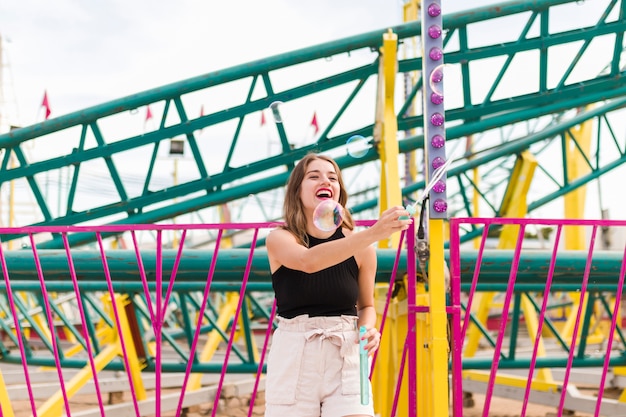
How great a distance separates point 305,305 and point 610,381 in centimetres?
738

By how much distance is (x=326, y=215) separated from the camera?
88.7 inches

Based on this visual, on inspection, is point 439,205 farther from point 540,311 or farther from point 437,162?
point 540,311

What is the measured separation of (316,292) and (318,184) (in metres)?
0.40

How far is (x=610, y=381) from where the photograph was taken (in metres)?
8.48

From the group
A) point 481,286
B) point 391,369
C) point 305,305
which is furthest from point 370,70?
point 305,305

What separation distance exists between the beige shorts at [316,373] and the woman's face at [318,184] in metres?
0.43

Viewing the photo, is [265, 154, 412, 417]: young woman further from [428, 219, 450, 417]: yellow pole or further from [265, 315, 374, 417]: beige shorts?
[428, 219, 450, 417]: yellow pole

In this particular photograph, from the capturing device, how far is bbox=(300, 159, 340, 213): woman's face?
2453 millimetres

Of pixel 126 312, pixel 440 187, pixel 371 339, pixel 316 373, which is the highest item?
pixel 126 312

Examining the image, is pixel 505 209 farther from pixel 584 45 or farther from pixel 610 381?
pixel 610 381

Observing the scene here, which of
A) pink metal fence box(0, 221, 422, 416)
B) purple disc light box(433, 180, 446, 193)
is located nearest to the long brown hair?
purple disc light box(433, 180, 446, 193)

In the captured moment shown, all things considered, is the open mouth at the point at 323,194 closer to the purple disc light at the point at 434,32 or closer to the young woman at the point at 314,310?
the young woman at the point at 314,310

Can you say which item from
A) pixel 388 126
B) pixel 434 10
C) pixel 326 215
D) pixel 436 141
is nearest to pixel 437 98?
pixel 436 141

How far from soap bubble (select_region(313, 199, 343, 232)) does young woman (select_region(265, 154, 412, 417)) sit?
6 cm
